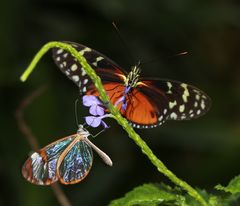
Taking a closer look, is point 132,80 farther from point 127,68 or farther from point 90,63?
point 127,68

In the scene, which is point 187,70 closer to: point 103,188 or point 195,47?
point 195,47

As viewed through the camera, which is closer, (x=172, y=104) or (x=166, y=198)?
(x=166, y=198)

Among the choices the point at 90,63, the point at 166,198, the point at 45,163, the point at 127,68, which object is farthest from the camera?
the point at 127,68

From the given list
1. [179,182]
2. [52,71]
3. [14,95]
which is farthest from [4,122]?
[179,182]

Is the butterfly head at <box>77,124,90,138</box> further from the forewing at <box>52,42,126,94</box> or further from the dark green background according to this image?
the dark green background

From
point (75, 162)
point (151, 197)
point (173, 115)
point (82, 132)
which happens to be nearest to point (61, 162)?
point (75, 162)

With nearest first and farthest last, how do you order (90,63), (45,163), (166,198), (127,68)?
(166,198) → (45,163) → (90,63) → (127,68)
